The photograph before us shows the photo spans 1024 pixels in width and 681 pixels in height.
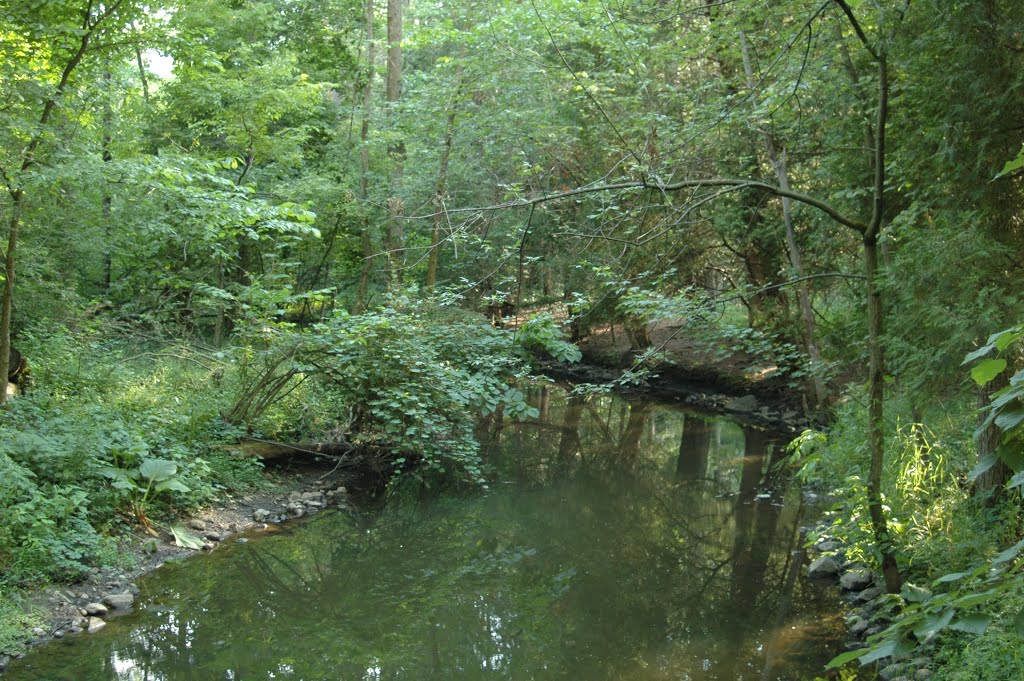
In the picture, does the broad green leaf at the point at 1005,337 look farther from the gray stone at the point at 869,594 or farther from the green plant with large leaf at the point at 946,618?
the gray stone at the point at 869,594

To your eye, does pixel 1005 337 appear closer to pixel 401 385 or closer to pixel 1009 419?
pixel 1009 419

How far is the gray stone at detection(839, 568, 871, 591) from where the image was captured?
666 centimetres

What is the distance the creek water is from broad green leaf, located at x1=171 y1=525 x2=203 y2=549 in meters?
0.21

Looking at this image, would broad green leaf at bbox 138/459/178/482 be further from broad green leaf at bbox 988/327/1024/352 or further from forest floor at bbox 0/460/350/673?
broad green leaf at bbox 988/327/1024/352

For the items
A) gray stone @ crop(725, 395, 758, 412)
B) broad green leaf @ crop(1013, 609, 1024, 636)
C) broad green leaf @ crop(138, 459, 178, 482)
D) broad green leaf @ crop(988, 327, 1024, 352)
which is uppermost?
broad green leaf @ crop(988, 327, 1024, 352)

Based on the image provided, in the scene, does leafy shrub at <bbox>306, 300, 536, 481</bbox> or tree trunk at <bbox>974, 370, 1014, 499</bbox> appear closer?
tree trunk at <bbox>974, 370, 1014, 499</bbox>

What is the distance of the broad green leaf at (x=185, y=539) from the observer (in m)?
7.43

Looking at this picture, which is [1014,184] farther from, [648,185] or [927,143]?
[648,185]

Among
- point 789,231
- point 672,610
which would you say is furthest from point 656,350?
point 789,231

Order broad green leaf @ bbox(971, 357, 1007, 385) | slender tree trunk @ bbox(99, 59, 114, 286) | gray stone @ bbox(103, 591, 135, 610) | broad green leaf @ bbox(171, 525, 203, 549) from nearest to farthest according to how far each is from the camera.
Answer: broad green leaf @ bbox(971, 357, 1007, 385)
gray stone @ bbox(103, 591, 135, 610)
broad green leaf @ bbox(171, 525, 203, 549)
slender tree trunk @ bbox(99, 59, 114, 286)

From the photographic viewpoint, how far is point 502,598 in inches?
269

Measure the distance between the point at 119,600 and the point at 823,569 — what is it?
5.96 m

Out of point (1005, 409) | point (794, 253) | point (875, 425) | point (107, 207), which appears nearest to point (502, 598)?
point (875, 425)

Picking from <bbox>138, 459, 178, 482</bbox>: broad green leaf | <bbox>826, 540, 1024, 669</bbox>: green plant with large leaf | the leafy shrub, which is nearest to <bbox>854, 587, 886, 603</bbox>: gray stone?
the leafy shrub
